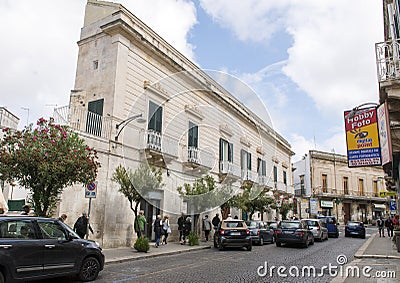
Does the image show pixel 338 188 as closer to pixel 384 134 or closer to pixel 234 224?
pixel 234 224

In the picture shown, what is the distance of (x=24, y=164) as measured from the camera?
990cm

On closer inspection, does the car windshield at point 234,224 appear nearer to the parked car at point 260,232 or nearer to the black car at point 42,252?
the parked car at point 260,232

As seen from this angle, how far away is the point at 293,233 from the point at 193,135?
330 inches

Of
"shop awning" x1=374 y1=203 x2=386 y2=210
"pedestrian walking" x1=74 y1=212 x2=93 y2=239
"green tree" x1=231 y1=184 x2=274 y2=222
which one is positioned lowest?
"pedestrian walking" x1=74 y1=212 x2=93 y2=239

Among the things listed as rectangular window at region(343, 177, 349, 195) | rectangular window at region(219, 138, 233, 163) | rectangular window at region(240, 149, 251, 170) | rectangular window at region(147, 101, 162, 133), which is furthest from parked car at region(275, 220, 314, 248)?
rectangular window at region(343, 177, 349, 195)

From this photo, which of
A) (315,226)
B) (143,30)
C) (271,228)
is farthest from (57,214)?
(315,226)

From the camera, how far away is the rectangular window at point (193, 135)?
21391 mm

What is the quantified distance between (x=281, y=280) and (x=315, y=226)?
14.5 meters

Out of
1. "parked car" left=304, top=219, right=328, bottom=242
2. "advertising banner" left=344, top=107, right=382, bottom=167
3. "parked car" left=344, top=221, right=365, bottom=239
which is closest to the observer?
"advertising banner" left=344, top=107, right=382, bottom=167

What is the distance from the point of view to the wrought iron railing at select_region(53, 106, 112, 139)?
14.9m

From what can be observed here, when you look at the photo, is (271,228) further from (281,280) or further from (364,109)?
(281,280)

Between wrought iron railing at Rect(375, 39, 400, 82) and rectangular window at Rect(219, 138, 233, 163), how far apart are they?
1596cm

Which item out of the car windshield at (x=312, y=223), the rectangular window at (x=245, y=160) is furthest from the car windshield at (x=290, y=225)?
the rectangular window at (x=245, y=160)

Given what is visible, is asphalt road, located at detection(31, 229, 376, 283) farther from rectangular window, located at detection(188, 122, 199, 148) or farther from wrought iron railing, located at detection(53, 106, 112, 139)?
rectangular window, located at detection(188, 122, 199, 148)
